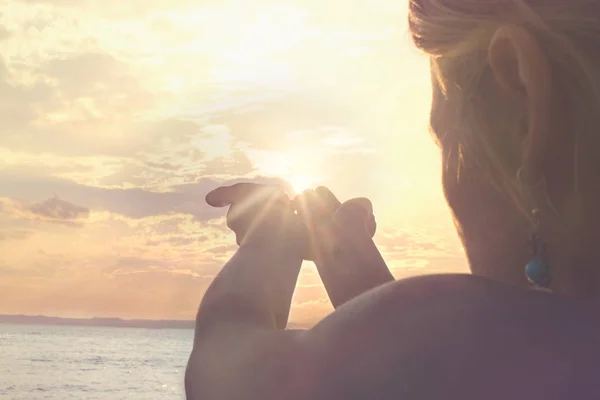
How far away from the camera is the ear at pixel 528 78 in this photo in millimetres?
1176

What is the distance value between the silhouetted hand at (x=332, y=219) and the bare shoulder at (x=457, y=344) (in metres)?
0.76

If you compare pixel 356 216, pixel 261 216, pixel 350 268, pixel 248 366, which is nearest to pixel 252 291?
pixel 248 366

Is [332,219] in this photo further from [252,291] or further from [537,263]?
[537,263]

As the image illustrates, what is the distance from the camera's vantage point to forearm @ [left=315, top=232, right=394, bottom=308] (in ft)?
6.09

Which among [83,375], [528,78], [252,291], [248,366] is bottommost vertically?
[83,375]

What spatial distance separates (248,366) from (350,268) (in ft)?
2.44

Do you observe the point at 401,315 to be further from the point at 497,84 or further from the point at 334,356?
the point at 497,84

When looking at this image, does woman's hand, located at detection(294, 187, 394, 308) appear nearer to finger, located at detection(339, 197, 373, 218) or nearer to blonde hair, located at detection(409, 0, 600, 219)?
finger, located at detection(339, 197, 373, 218)

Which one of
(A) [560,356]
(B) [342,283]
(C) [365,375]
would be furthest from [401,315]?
(B) [342,283]

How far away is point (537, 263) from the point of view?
125 centimetres

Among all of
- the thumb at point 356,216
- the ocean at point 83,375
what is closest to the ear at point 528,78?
the thumb at point 356,216

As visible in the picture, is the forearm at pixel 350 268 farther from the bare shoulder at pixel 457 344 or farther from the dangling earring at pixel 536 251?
the bare shoulder at pixel 457 344

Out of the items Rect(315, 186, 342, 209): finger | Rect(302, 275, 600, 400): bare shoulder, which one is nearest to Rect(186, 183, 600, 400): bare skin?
Rect(302, 275, 600, 400): bare shoulder

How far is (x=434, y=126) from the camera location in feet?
4.87
